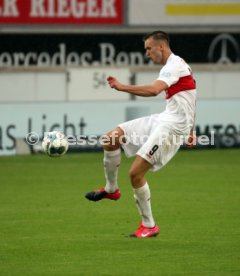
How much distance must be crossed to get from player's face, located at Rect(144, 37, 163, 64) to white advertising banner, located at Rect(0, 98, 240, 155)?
42.1ft

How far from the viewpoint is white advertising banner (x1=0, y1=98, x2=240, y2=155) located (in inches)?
977

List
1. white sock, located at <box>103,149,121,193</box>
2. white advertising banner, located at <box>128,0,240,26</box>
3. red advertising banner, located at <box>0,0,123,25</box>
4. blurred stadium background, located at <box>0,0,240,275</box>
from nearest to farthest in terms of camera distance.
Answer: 1. white sock, located at <box>103,149,121,193</box>
2. blurred stadium background, located at <box>0,0,240,275</box>
3. red advertising banner, located at <box>0,0,123,25</box>
4. white advertising banner, located at <box>128,0,240,26</box>

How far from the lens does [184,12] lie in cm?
2931

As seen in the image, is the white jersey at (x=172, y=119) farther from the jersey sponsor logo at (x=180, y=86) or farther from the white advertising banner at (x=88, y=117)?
the white advertising banner at (x=88, y=117)

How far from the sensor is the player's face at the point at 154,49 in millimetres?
11930

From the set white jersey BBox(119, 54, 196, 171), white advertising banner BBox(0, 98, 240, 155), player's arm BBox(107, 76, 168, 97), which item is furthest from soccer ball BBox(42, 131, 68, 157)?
white advertising banner BBox(0, 98, 240, 155)

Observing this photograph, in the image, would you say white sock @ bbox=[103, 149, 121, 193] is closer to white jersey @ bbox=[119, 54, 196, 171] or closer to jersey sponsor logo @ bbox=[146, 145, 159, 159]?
white jersey @ bbox=[119, 54, 196, 171]

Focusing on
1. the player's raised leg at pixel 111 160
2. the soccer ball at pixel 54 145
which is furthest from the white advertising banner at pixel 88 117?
the player's raised leg at pixel 111 160

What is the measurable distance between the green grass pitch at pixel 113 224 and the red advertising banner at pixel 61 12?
6773mm

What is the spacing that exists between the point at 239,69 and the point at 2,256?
18.3 m

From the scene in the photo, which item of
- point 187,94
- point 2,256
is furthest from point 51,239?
point 187,94

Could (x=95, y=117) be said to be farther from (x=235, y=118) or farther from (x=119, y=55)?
(x=119, y=55)

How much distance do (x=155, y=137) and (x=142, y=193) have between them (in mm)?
604

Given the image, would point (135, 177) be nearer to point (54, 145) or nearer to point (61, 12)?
point (54, 145)
